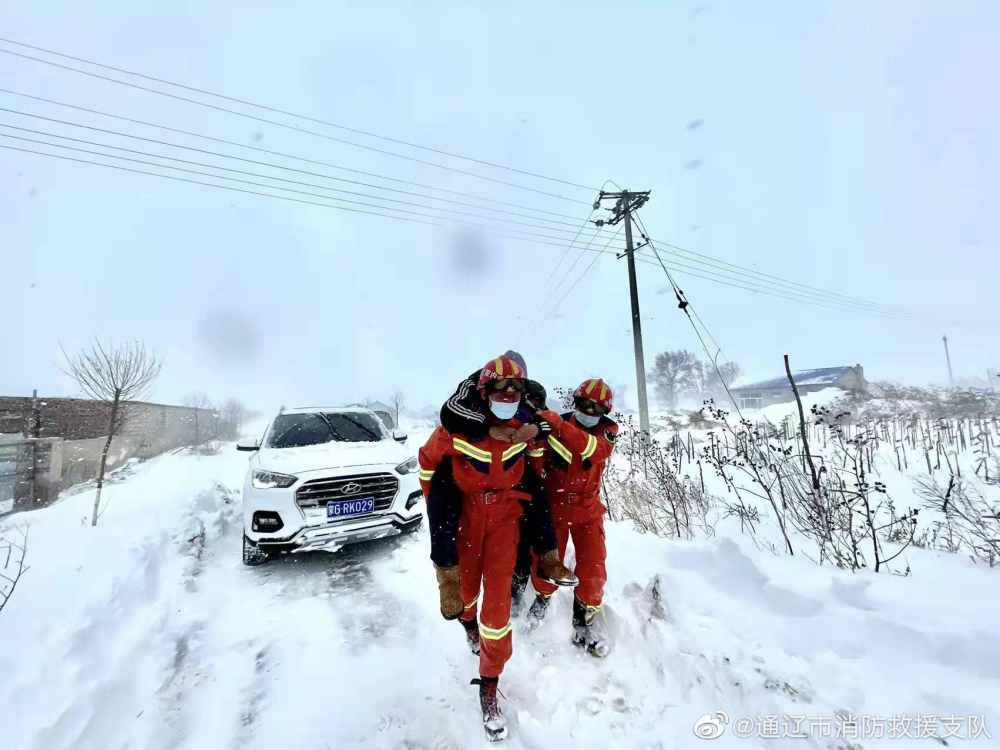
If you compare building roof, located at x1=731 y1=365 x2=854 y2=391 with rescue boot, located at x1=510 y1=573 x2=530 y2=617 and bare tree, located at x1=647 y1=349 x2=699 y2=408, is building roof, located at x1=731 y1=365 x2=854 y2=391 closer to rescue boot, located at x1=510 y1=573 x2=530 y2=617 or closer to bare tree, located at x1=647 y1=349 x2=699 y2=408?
bare tree, located at x1=647 y1=349 x2=699 y2=408

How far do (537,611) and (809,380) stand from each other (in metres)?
49.0

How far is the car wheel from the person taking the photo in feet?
12.2

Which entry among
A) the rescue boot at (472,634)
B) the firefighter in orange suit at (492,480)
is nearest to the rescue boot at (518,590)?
the rescue boot at (472,634)

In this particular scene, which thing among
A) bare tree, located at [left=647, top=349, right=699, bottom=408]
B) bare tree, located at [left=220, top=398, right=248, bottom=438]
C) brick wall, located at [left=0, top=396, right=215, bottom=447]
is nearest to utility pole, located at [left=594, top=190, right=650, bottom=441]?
brick wall, located at [left=0, top=396, right=215, bottom=447]

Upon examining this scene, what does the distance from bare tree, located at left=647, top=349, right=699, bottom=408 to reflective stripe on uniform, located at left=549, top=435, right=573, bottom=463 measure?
193 ft

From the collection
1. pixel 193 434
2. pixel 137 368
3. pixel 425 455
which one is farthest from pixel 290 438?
pixel 193 434

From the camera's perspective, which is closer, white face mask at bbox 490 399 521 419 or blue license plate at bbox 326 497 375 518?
white face mask at bbox 490 399 521 419

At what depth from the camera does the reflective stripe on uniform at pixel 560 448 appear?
97.8 inches

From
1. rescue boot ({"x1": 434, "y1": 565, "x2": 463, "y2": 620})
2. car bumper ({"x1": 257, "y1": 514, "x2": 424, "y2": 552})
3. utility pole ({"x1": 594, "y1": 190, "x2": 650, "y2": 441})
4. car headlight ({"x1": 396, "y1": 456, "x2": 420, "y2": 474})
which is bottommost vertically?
car bumper ({"x1": 257, "y1": 514, "x2": 424, "y2": 552})

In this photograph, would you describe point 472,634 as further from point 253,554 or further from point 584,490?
point 253,554

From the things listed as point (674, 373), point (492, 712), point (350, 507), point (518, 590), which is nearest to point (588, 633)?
point (518, 590)

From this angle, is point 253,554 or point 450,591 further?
point 253,554

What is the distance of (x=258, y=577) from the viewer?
387 centimetres

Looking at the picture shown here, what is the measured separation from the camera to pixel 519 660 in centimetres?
247
